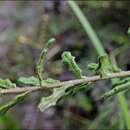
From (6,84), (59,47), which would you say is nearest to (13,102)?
(6,84)

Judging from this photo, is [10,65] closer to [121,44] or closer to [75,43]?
[75,43]

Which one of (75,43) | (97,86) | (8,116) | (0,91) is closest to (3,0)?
(75,43)

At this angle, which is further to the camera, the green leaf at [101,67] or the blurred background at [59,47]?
the blurred background at [59,47]

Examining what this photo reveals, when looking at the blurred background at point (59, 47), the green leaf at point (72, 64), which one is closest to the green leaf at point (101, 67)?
the green leaf at point (72, 64)

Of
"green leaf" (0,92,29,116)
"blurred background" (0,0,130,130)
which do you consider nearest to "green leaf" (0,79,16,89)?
"green leaf" (0,92,29,116)

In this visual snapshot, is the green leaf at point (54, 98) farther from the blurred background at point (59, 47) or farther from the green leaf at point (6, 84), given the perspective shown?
the blurred background at point (59, 47)

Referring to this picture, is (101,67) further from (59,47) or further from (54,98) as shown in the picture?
(59,47)

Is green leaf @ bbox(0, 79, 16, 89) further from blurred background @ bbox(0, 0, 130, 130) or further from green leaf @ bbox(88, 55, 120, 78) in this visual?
blurred background @ bbox(0, 0, 130, 130)

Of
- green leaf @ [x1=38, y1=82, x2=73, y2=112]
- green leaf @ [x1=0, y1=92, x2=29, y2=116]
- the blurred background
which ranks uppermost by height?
the blurred background
